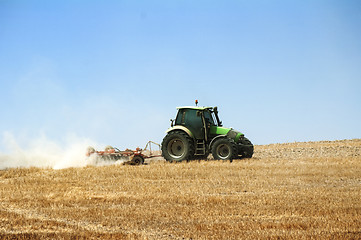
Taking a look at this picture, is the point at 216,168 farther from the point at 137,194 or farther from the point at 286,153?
the point at 286,153

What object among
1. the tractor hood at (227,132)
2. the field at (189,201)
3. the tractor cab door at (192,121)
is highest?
the tractor cab door at (192,121)

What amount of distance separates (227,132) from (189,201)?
8.76 m

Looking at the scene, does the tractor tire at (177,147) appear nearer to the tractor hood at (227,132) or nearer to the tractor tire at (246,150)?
the tractor hood at (227,132)

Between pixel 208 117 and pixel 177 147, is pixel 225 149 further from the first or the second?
pixel 177 147

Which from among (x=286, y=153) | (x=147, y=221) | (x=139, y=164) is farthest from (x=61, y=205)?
(x=286, y=153)

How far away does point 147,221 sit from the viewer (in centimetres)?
938

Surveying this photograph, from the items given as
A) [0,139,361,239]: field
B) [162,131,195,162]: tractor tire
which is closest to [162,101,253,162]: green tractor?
[162,131,195,162]: tractor tire

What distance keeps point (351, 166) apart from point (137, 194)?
378 inches

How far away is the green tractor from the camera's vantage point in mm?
19531

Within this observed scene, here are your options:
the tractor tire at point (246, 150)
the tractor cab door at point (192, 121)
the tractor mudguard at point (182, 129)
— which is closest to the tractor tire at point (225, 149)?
the tractor cab door at point (192, 121)

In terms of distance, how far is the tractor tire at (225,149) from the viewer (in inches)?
755

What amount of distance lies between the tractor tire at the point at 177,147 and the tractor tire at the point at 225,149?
43.8 inches

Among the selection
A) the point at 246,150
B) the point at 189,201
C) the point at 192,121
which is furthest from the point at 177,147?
the point at 189,201

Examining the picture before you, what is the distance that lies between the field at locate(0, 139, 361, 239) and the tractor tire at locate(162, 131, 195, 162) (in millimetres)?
775
